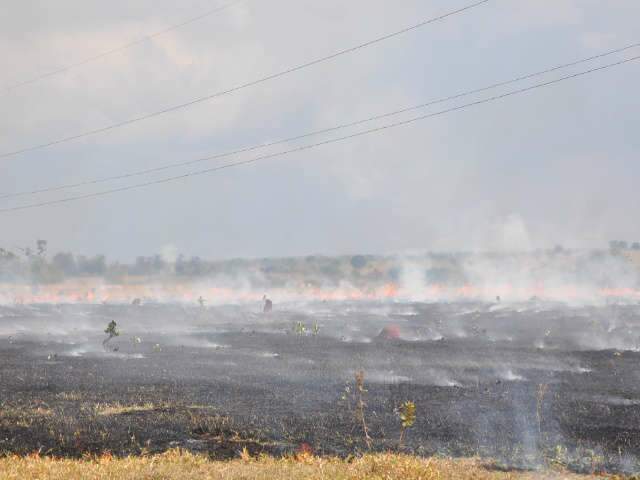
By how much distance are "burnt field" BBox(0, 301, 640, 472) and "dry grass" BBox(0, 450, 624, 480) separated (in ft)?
5.21

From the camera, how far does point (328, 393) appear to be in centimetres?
3409

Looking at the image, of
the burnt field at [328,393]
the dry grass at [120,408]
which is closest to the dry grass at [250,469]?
the burnt field at [328,393]

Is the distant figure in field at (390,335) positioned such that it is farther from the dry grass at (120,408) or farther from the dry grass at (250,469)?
the dry grass at (250,469)

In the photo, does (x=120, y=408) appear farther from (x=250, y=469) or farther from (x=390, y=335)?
(x=390, y=335)

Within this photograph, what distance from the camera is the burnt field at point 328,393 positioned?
23297 millimetres

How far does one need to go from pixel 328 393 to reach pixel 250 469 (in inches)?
628

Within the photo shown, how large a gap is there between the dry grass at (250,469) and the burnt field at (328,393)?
159cm

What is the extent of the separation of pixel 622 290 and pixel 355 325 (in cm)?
12875

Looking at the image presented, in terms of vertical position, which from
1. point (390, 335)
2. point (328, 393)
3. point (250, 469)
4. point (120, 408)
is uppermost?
point (390, 335)

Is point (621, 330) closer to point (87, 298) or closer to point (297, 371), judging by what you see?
point (297, 371)

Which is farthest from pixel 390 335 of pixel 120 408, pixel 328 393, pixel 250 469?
pixel 250 469

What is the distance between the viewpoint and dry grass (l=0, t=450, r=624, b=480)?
16.9 meters

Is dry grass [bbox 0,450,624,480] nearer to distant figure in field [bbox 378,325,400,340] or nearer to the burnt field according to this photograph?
the burnt field

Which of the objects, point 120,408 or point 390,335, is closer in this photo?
point 120,408
